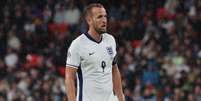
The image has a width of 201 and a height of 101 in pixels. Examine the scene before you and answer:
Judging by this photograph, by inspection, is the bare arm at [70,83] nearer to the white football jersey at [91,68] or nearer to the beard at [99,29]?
the white football jersey at [91,68]

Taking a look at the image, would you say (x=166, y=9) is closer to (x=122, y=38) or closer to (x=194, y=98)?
(x=122, y=38)

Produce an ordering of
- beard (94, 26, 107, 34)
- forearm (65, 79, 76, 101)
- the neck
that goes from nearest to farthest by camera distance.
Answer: forearm (65, 79, 76, 101) → beard (94, 26, 107, 34) → the neck

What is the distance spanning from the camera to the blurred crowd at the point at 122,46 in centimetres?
1513

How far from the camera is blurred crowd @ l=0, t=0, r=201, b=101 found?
15133mm

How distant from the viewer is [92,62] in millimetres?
7594

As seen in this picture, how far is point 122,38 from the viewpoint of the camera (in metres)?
17.5

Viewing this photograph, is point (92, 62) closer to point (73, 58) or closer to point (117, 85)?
point (73, 58)

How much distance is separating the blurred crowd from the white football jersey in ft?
20.6

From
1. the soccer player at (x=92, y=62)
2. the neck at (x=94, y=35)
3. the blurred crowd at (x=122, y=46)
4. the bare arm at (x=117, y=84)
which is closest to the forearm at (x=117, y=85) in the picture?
the bare arm at (x=117, y=84)

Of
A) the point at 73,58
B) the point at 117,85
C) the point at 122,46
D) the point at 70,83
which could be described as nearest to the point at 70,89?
the point at 70,83

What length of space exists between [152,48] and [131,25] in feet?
5.43

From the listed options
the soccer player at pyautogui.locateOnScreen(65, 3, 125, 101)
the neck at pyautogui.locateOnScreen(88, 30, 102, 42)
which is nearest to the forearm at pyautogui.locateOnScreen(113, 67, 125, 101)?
the soccer player at pyautogui.locateOnScreen(65, 3, 125, 101)

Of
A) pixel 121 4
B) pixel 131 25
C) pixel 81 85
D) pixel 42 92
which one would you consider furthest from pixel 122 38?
pixel 81 85

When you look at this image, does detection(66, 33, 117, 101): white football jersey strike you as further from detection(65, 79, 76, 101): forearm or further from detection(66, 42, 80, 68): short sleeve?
detection(65, 79, 76, 101): forearm
